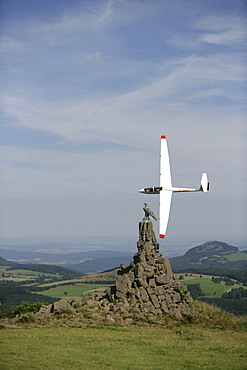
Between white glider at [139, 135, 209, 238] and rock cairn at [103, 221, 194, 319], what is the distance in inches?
321

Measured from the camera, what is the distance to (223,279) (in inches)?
6339

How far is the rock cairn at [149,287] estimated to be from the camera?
1977 inches

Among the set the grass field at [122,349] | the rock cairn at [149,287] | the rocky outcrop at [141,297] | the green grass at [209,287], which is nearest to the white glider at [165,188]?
the rock cairn at [149,287]

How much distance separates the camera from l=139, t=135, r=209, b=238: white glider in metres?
43.8

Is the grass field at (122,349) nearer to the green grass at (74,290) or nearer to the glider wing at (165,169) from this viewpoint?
the glider wing at (165,169)

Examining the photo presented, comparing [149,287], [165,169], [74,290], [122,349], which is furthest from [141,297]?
[74,290]

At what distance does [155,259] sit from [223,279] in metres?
114

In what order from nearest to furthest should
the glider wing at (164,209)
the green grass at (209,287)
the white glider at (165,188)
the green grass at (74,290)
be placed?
the glider wing at (164,209)
the white glider at (165,188)
the green grass at (209,287)
the green grass at (74,290)

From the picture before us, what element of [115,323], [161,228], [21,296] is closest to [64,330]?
[115,323]

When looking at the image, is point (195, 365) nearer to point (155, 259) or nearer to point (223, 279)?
point (155, 259)

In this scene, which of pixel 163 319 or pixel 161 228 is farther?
pixel 163 319

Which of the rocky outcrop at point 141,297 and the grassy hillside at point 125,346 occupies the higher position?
the rocky outcrop at point 141,297

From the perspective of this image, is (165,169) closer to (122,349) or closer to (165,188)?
(165,188)

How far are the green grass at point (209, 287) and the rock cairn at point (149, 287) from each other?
3120 inches
